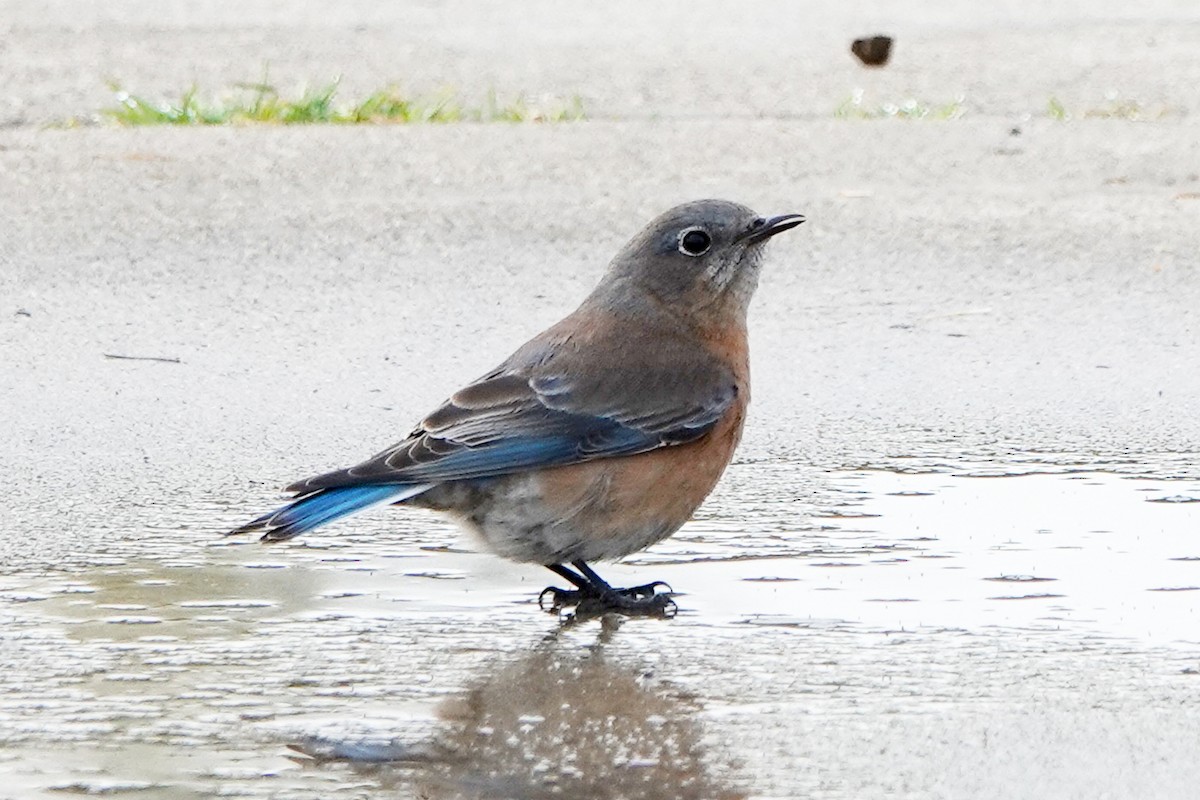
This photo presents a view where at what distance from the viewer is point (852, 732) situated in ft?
12.5

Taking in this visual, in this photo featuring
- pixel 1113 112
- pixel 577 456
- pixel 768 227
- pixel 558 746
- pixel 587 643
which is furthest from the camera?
pixel 1113 112

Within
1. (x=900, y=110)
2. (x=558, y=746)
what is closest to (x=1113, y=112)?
(x=900, y=110)

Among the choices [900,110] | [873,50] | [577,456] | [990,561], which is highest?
[873,50]

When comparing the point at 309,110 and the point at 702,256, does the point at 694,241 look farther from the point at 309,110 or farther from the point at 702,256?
the point at 309,110

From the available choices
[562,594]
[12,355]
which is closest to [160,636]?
[562,594]

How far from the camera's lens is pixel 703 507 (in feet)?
18.4

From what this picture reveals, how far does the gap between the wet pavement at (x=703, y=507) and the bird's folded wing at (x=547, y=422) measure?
0.30 meters

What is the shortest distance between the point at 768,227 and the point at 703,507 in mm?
748

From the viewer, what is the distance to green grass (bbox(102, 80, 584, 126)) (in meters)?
10.3

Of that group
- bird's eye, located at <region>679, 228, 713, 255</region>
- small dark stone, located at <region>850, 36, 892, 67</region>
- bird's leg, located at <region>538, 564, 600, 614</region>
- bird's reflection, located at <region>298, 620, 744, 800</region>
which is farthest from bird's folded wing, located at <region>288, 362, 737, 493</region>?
small dark stone, located at <region>850, 36, 892, 67</region>

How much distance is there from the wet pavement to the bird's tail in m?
0.20

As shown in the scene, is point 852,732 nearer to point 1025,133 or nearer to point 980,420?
point 980,420

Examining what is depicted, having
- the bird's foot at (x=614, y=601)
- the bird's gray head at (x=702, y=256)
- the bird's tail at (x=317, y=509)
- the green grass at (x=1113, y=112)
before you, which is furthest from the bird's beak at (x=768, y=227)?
the green grass at (x=1113, y=112)

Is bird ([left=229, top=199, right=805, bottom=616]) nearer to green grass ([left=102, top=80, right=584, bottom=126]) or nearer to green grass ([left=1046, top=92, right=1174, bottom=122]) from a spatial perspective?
green grass ([left=102, top=80, right=584, bottom=126])
